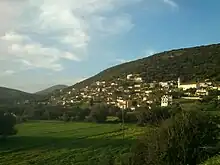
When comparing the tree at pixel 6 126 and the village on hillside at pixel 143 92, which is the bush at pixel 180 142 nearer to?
the tree at pixel 6 126

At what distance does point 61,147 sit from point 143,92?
8865cm

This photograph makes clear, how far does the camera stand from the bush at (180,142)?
26281 mm

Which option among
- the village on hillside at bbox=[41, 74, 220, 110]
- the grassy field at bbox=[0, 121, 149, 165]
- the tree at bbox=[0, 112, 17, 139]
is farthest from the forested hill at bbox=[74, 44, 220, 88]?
the tree at bbox=[0, 112, 17, 139]

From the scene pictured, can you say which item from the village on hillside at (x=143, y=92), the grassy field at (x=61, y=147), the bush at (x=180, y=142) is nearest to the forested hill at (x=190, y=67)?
the village on hillside at (x=143, y=92)

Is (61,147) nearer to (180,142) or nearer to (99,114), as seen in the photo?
(180,142)

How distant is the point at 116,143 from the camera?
5766 centimetres

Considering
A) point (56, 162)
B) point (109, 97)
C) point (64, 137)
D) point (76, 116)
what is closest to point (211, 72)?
point (109, 97)

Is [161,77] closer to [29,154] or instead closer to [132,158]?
[29,154]

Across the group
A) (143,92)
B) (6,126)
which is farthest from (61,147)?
(143,92)

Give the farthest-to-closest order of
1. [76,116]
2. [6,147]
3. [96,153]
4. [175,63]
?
[175,63]
[76,116]
[6,147]
[96,153]

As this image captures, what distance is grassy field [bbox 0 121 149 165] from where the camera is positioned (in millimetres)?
45125

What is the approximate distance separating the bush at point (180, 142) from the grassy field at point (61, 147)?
903cm

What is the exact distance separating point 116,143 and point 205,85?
65.9 metres

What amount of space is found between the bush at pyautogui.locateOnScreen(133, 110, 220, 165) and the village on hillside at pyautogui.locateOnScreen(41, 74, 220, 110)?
64691 millimetres
